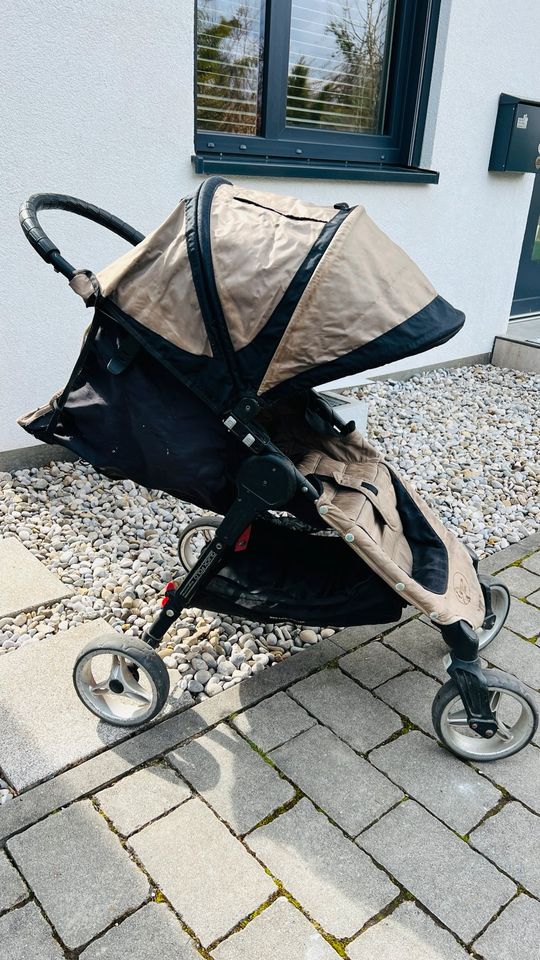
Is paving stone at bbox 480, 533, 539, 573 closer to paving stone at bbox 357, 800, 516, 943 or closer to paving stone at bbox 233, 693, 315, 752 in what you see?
paving stone at bbox 233, 693, 315, 752

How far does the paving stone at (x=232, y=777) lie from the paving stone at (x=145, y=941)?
11.8 inches

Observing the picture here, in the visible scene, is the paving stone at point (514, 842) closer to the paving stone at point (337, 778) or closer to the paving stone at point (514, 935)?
the paving stone at point (514, 935)

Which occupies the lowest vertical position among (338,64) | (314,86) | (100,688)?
(100,688)

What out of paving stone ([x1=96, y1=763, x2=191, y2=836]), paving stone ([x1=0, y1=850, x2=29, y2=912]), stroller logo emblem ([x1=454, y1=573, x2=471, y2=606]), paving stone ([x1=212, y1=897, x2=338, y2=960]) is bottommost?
paving stone ([x1=0, y1=850, x2=29, y2=912])

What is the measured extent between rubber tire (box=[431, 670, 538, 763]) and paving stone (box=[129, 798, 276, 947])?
2.18 feet

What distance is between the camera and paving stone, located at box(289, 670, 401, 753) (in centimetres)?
220

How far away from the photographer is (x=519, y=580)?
311 cm

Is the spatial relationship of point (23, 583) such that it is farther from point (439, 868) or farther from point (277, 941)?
Answer: point (439, 868)

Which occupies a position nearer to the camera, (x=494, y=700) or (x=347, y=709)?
(x=494, y=700)

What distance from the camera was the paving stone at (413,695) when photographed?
7.50 feet

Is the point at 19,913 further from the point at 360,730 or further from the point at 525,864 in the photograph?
the point at 525,864

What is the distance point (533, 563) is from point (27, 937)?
2518mm

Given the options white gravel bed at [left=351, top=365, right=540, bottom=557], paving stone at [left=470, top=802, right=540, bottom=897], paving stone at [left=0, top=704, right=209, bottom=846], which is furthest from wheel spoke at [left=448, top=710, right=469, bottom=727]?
white gravel bed at [left=351, top=365, right=540, bottom=557]


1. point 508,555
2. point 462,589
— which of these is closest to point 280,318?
point 462,589
